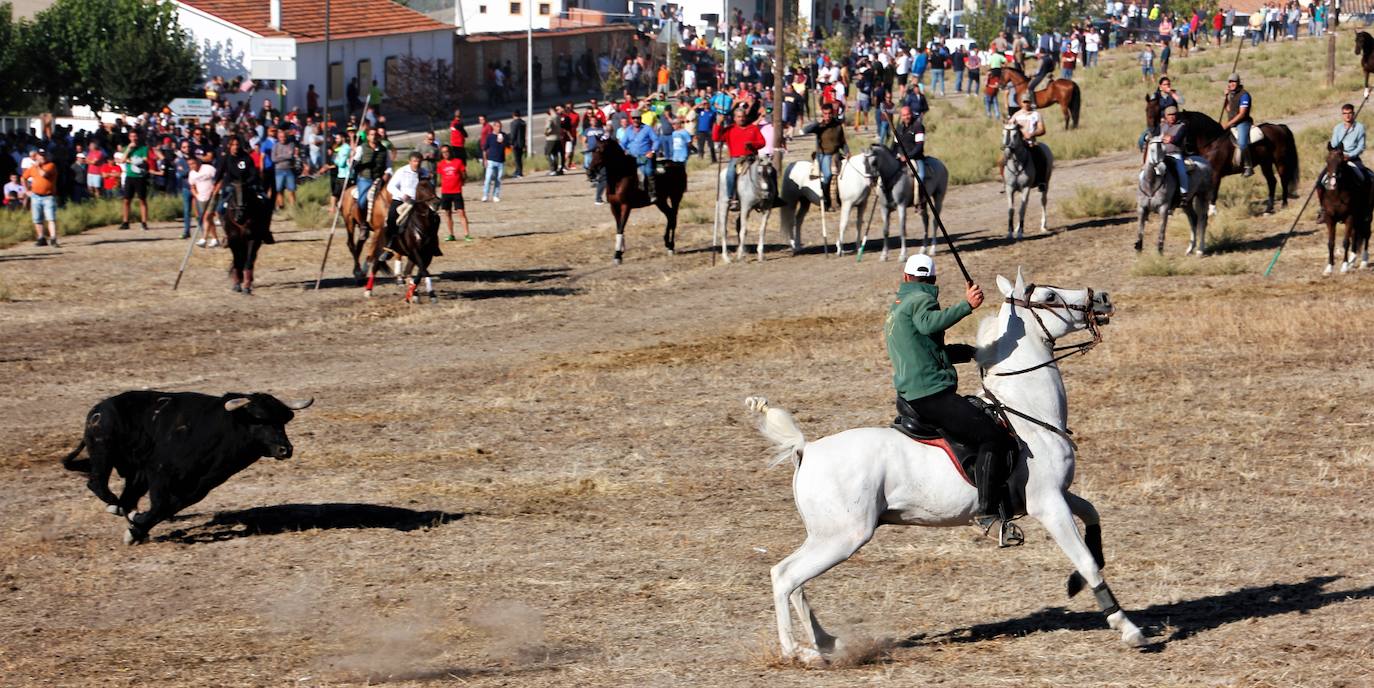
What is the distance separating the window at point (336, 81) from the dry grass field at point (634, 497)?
3722 cm

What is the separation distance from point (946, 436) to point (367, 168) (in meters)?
18.9

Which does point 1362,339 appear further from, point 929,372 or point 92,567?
point 92,567

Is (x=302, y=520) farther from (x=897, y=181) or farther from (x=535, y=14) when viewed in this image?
(x=535, y=14)

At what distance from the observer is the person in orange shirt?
30219 mm

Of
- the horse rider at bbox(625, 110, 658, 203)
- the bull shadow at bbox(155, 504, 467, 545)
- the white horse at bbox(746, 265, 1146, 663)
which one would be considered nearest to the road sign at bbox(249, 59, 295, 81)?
the horse rider at bbox(625, 110, 658, 203)

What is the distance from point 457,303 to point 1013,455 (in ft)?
56.1

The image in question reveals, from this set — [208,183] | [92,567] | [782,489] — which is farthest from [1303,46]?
[92,567]

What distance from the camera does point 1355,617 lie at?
1034cm

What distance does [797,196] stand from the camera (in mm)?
30188

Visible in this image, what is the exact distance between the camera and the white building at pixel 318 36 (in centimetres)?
6178

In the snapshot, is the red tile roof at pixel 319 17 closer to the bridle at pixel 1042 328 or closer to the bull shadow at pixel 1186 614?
the bull shadow at pixel 1186 614

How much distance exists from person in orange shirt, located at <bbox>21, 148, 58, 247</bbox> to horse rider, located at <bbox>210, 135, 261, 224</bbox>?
22.7 ft

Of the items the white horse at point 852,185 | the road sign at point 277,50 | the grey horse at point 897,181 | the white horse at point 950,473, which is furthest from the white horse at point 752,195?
the white horse at point 950,473

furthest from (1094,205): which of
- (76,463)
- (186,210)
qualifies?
(76,463)
